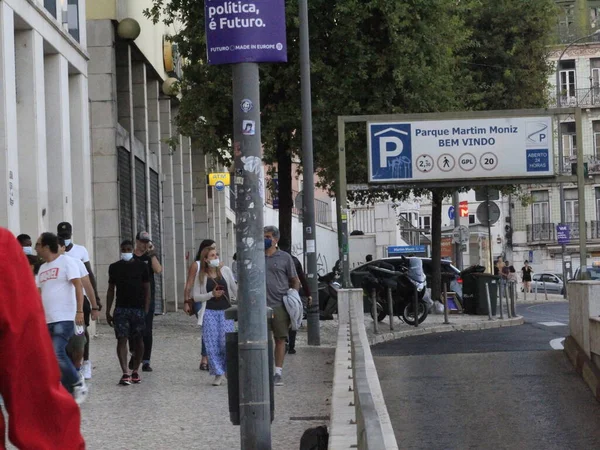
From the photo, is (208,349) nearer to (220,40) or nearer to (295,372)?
(295,372)

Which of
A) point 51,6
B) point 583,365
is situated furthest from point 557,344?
point 51,6

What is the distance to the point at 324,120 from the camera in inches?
1112

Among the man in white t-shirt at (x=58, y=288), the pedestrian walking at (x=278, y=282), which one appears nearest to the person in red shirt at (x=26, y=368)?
the man in white t-shirt at (x=58, y=288)

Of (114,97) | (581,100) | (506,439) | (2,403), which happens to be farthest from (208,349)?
(581,100)

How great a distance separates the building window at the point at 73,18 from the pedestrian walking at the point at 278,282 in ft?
40.6

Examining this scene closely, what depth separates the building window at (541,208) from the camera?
81500 millimetres

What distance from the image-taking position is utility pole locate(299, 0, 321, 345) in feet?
75.6

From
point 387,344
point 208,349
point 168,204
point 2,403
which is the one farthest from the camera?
point 168,204

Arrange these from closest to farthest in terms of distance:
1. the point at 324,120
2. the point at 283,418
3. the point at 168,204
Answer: the point at 283,418, the point at 324,120, the point at 168,204

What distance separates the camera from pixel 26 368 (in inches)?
91.2

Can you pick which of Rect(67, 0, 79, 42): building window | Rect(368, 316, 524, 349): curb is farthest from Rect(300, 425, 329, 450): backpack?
Rect(67, 0, 79, 42): building window

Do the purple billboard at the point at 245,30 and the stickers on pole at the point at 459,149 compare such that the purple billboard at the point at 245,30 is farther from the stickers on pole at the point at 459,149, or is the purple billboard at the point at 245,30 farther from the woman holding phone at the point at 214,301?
the stickers on pole at the point at 459,149

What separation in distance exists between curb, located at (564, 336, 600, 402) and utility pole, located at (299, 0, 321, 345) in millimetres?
5691

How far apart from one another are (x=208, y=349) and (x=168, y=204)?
85.2 feet
